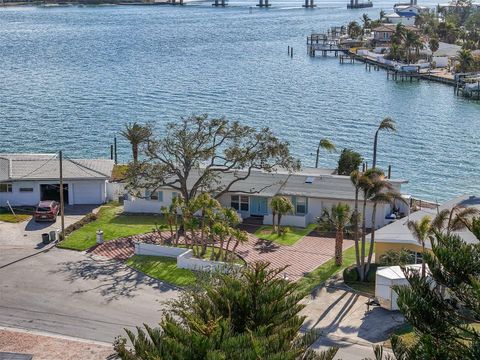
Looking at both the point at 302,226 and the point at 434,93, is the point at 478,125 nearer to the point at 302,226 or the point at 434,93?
the point at 434,93

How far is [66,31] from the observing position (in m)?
192

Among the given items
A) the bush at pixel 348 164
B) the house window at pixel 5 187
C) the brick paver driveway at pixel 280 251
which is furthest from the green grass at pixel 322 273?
the house window at pixel 5 187

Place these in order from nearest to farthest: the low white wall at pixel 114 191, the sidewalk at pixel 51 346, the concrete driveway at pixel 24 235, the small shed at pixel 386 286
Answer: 1. the sidewalk at pixel 51 346
2. the small shed at pixel 386 286
3. the concrete driveway at pixel 24 235
4. the low white wall at pixel 114 191

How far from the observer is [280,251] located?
137ft

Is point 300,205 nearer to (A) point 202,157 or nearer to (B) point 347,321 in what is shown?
(A) point 202,157

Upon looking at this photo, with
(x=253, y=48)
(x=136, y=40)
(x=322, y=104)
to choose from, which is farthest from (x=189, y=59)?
(x=322, y=104)

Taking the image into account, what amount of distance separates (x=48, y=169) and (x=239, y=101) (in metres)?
49.6

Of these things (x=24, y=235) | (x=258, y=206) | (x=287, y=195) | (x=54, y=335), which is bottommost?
(x=54, y=335)

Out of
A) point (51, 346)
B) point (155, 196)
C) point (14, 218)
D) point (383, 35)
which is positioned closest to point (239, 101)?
point (155, 196)

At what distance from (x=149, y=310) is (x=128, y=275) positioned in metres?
4.93

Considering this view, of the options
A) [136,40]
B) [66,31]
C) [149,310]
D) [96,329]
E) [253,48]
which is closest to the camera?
[96,329]

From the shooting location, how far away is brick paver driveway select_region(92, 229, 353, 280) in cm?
3962

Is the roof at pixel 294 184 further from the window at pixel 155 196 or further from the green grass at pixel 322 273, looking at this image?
the green grass at pixel 322 273

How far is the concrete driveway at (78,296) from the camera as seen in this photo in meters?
31.9
